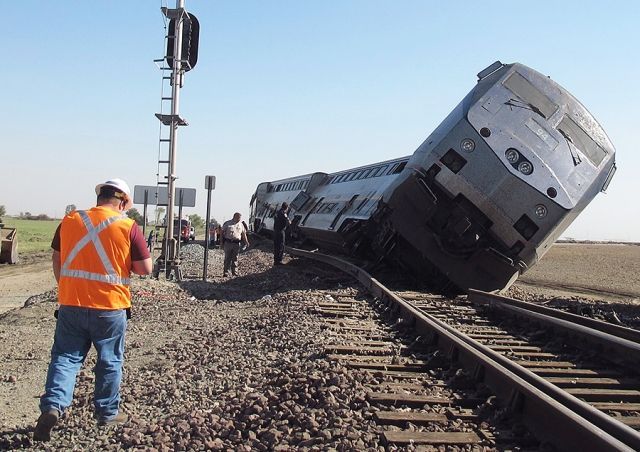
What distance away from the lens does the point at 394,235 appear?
37.7 feet

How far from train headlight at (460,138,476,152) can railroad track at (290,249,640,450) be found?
2.56 m

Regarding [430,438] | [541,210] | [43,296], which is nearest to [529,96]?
[541,210]

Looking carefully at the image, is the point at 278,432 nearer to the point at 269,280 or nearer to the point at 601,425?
the point at 601,425

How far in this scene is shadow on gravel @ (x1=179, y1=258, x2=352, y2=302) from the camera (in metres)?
11.9

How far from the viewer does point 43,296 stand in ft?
39.5

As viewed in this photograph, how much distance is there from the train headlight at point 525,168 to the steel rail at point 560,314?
1.99 metres

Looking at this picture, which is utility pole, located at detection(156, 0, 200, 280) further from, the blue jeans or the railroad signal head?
the blue jeans

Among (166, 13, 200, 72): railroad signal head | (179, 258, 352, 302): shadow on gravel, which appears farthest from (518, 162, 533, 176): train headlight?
(166, 13, 200, 72): railroad signal head

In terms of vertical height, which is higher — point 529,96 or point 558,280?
point 529,96

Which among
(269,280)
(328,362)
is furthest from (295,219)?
(328,362)

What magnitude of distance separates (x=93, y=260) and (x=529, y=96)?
26.3 feet

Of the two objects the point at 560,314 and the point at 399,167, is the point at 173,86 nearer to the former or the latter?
the point at 399,167

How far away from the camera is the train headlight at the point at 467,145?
10125 millimetres

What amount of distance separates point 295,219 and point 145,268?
18168mm
